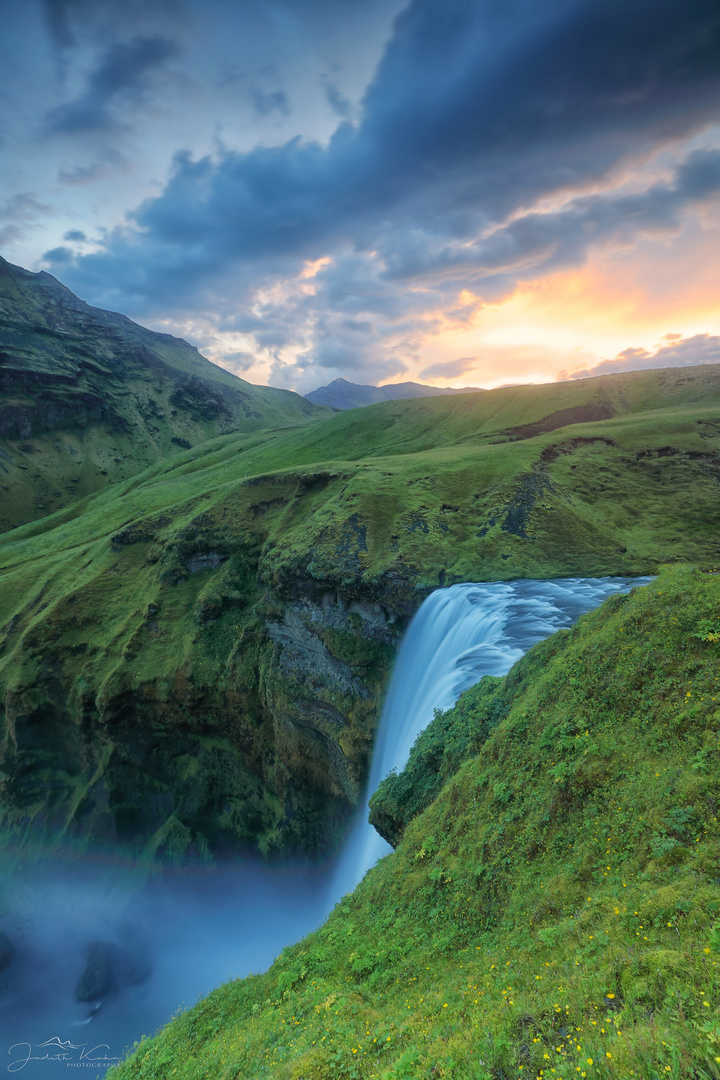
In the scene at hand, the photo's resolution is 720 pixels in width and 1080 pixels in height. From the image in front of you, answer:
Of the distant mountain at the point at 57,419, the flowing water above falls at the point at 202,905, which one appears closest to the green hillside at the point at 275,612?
the flowing water above falls at the point at 202,905

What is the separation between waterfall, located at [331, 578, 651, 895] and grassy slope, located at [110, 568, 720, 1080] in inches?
273

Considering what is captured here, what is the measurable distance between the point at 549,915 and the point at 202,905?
4674cm

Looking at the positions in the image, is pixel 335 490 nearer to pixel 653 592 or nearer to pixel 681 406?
pixel 653 592

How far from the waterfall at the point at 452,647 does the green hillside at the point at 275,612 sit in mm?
2736

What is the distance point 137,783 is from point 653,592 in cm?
5336

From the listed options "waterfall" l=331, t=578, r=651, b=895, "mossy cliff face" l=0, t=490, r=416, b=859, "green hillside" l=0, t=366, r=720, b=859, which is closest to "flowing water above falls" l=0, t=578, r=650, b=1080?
"waterfall" l=331, t=578, r=651, b=895

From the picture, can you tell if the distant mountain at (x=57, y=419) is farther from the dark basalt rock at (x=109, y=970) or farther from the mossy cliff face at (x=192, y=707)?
the dark basalt rock at (x=109, y=970)

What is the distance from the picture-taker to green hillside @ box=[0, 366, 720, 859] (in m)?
36.7

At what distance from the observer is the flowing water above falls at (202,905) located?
25000 millimetres

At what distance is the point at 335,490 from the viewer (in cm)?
5241

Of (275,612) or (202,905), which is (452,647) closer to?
(275,612)

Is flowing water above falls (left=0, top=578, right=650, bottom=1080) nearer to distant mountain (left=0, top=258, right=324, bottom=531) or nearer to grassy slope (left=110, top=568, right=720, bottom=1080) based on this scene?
grassy slope (left=110, top=568, right=720, bottom=1080)

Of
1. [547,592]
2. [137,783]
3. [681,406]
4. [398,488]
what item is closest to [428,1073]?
[547,592]

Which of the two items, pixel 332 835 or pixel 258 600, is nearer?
pixel 332 835
